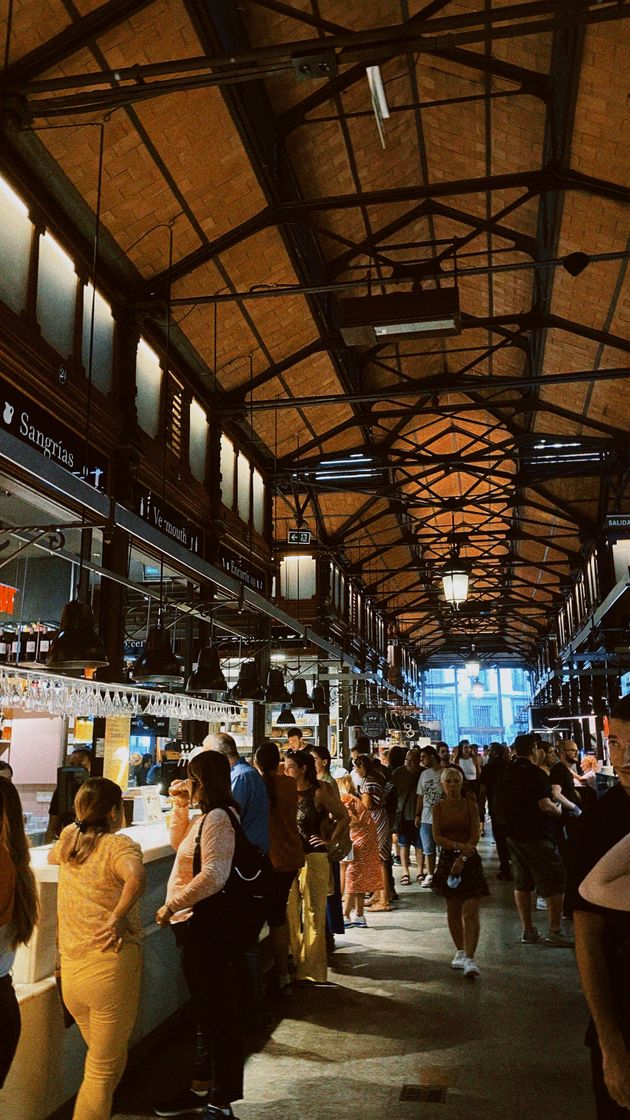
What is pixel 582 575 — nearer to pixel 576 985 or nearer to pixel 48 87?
pixel 576 985

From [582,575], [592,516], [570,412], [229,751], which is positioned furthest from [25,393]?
[582,575]

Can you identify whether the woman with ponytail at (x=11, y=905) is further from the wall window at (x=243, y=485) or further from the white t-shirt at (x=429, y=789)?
A: the wall window at (x=243, y=485)

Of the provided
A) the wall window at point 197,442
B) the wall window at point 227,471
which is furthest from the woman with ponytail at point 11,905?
the wall window at point 227,471

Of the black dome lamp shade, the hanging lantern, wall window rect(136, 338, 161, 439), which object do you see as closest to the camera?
the black dome lamp shade

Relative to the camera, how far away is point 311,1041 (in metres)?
4.82

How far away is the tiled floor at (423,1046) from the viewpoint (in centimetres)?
396

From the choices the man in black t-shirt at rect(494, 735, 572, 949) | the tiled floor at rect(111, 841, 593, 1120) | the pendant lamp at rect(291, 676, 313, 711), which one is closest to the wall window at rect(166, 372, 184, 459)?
the pendant lamp at rect(291, 676, 313, 711)

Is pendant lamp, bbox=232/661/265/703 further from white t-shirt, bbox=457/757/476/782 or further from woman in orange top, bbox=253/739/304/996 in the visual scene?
white t-shirt, bbox=457/757/476/782

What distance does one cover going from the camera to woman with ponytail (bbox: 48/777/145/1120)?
131 inches

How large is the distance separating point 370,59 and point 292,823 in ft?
15.6

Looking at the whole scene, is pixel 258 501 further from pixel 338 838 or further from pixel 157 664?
pixel 338 838

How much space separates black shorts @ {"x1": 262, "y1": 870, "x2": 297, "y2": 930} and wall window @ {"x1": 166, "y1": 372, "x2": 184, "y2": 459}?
16.0 feet

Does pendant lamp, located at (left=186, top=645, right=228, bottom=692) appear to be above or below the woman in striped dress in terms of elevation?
above

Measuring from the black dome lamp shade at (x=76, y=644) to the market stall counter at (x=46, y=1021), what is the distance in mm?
1046
